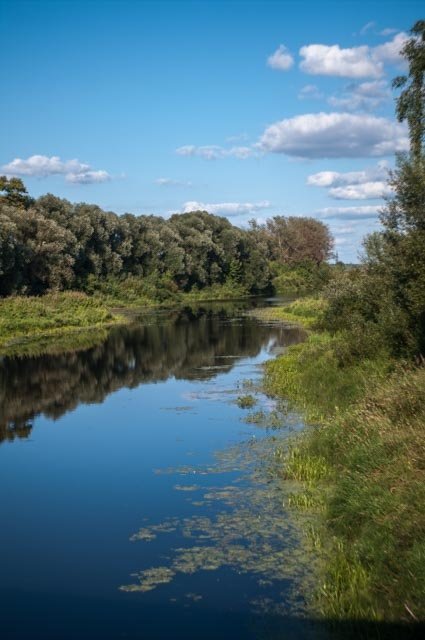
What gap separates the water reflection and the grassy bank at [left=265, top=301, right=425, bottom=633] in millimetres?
10670

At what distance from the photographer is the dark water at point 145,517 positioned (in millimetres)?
9852

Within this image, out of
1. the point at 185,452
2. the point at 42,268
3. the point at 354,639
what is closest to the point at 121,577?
the point at 354,639

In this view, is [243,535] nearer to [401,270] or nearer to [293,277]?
[401,270]

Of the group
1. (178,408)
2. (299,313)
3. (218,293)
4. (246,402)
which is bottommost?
(178,408)

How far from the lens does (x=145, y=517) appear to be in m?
13.5

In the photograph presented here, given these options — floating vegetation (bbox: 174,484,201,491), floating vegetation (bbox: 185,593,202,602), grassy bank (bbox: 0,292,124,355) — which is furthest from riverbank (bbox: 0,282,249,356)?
floating vegetation (bbox: 185,593,202,602)

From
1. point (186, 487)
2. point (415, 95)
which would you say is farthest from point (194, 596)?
point (415, 95)

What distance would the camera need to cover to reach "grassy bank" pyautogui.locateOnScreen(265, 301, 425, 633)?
9.11 m

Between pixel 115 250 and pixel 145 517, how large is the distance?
69.0 meters

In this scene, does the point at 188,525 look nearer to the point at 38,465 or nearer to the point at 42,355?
the point at 38,465

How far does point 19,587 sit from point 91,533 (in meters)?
2.16

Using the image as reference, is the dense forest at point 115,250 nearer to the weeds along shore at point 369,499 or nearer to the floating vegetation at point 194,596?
the weeds along shore at point 369,499

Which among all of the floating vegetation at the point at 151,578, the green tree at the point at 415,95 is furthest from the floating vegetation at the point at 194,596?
the green tree at the point at 415,95

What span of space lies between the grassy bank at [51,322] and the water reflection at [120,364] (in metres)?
2.61
